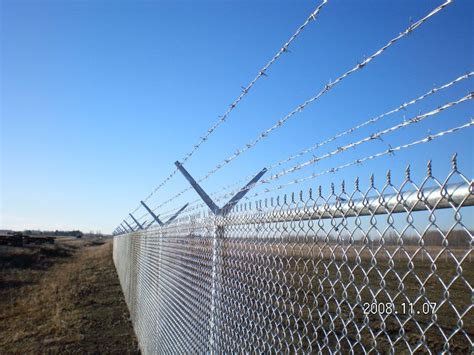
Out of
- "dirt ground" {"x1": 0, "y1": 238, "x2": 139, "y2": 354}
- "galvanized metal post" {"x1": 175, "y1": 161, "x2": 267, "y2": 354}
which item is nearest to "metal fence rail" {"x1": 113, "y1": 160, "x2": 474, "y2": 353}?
"galvanized metal post" {"x1": 175, "y1": 161, "x2": 267, "y2": 354}

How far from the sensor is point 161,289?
628 centimetres

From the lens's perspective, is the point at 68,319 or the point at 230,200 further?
the point at 68,319

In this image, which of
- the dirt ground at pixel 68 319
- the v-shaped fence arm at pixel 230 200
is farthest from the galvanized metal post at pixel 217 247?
the dirt ground at pixel 68 319

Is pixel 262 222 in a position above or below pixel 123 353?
above

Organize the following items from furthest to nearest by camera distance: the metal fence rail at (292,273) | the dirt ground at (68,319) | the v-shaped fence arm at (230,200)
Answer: the dirt ground at (68,319) → the v-shaped fence arm at (230,200) → the metal fence rail at (292,273)

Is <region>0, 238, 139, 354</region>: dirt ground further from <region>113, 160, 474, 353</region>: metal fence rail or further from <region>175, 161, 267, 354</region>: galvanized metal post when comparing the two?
<region>175, 161, 267, 354</region>: galvanized metal post

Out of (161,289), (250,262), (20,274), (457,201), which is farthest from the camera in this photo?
(20,274)

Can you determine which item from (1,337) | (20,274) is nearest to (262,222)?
(1,337)

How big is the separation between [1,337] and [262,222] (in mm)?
8517

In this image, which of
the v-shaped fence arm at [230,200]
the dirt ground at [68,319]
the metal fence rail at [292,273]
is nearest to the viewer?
the metal fence rail at [292,273]

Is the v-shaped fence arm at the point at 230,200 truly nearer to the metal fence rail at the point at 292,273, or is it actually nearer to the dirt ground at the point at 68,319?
the metal fence rail at the point at 292,273

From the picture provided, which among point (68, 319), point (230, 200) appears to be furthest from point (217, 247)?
point (68, 319)

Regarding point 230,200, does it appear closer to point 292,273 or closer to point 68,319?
point 292,273

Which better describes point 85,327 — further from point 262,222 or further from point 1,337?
point 262,222
